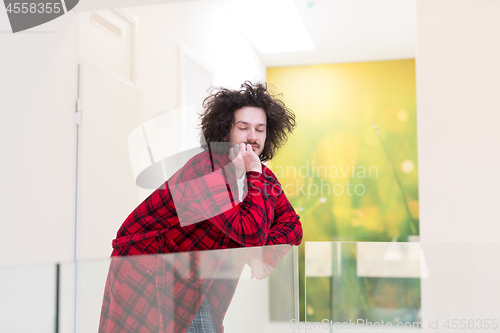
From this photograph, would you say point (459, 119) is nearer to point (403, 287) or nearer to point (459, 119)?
point (459, 119)

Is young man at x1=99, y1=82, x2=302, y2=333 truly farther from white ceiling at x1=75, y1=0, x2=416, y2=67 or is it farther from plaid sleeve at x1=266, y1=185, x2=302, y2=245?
white ceiling at x1=75, y1=0, x2=416, y2=67

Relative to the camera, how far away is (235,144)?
137 cm

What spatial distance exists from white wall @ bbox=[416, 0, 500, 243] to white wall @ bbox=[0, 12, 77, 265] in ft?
5.56

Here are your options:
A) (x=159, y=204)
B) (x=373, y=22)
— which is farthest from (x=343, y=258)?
(x=373, y=22)

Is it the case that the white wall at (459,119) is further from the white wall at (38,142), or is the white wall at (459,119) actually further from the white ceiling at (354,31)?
the white wall at (38,142)

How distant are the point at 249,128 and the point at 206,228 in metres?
0.37

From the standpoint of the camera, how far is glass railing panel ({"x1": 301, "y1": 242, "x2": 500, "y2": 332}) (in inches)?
56.8

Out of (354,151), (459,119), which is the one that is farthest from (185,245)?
(354,151)

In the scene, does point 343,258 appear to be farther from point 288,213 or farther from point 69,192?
point 69,192

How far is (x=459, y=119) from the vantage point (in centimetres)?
225

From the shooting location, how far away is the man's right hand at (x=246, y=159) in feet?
4.31

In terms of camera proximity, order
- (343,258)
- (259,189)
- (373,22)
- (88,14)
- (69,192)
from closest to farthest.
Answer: (259,189) < (343,258) < (69,192) < (88,14) < (373,22)

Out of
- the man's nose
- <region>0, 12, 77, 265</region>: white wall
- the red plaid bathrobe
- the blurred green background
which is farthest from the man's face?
the blurred green background

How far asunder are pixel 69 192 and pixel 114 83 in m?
0.60
